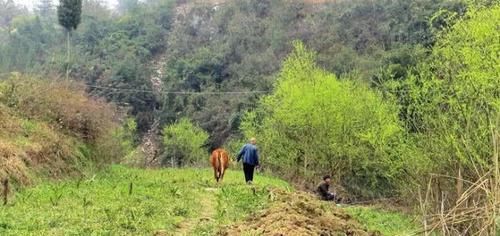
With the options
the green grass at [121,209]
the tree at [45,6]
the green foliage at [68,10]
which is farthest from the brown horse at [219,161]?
the tree at [45,6]

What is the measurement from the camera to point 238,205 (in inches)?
524

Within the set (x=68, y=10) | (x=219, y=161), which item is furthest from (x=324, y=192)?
(x=68, y=10)

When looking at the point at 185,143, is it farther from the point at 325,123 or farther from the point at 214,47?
the point at 325,123

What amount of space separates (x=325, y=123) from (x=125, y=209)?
22.0m

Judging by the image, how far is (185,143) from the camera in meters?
62.6

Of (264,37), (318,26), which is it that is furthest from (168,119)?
(318,26)

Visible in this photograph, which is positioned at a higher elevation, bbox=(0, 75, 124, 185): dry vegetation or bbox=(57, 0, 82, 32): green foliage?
bbox=(57, 0, 82, 32): green foliage

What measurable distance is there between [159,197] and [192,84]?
63516mm

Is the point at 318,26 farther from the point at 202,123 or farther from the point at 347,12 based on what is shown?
the point at 202,123

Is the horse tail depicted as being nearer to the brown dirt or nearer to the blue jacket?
the blue jacket

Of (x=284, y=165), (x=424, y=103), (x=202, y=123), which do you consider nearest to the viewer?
(x=424, y=103)

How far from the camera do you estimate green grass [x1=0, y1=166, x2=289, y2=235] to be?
9.50m

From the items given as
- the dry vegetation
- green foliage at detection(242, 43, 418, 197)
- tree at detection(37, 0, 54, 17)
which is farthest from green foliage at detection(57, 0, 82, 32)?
tree at detection(37, 0, 54, 17)

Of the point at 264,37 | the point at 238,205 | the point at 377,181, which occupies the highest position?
the point at 264,37
